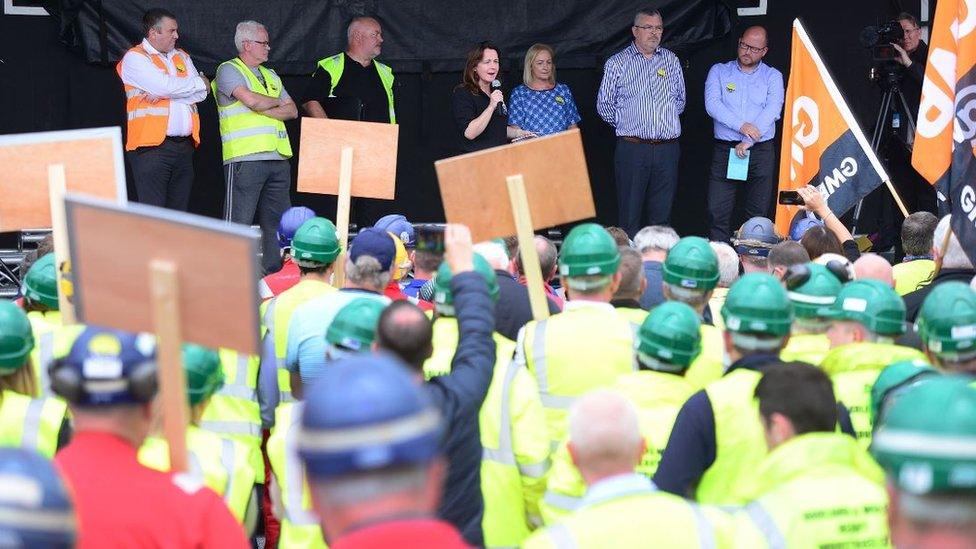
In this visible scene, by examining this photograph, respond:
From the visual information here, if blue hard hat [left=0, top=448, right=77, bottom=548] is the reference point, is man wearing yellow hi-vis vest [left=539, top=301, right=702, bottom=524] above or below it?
below

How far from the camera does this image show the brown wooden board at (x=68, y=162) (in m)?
5.43

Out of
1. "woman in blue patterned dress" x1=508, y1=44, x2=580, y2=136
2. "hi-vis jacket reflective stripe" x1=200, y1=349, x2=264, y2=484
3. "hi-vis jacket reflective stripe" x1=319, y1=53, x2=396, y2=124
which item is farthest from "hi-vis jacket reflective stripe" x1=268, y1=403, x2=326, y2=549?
"woman in blue patterned dress" x1=508, y1=44, x2=580, y2=136

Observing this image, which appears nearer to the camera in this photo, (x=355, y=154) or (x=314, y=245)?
(x=314, y=245)

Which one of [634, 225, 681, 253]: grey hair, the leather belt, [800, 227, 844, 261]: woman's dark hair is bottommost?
[800, 227, 844, 261]: woman's dark hair

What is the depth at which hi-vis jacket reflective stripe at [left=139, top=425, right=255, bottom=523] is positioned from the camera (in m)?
3.81

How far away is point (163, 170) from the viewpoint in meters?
10.9

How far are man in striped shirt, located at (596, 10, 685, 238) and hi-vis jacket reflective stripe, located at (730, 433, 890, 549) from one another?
28.8 ft

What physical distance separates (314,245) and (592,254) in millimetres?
1646

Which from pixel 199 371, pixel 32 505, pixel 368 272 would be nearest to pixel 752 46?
pixel 368 272

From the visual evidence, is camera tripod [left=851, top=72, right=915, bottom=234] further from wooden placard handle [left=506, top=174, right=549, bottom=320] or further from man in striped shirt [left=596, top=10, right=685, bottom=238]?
wooden placard handle [left=506, top=174, right=549, bottom=320]

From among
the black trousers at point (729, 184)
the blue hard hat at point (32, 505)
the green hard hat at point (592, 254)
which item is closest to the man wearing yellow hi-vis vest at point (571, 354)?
the green hard hat at point (592, 254)

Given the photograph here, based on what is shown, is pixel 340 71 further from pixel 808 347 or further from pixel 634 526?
pixel 634 526

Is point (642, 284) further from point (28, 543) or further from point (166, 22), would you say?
point (166, 22)

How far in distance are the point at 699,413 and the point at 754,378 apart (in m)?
0.22
